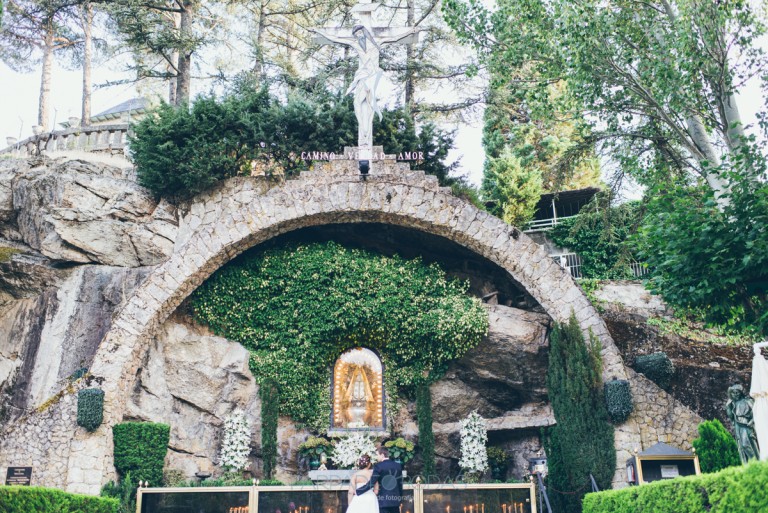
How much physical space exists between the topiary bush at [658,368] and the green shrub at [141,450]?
9.95 meters

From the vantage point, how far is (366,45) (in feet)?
54.1

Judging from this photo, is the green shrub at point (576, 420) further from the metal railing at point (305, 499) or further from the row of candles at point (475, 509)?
the metal railing at point (305, 499)

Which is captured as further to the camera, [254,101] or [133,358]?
[254,101]

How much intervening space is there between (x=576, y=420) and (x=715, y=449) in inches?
114

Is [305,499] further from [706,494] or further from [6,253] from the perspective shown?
[6,253]

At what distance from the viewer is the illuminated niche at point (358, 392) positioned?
53.3 ft

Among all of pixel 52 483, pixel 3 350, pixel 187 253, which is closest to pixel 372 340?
pixel 187 253

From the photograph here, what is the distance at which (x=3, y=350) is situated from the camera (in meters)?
16.6

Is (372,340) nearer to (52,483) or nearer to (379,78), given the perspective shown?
(379,78)

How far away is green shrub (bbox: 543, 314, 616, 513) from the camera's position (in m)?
13.5

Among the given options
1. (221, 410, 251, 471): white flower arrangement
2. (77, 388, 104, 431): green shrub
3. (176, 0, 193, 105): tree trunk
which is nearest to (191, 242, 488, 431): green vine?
(221, 410, 251, 471): white flower arrangement

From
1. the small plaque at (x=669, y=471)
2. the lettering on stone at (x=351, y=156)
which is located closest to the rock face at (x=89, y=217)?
the lettering on stone at (x=351, y=156)

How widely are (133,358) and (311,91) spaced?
34.3 feet

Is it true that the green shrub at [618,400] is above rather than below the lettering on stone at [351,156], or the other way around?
below
